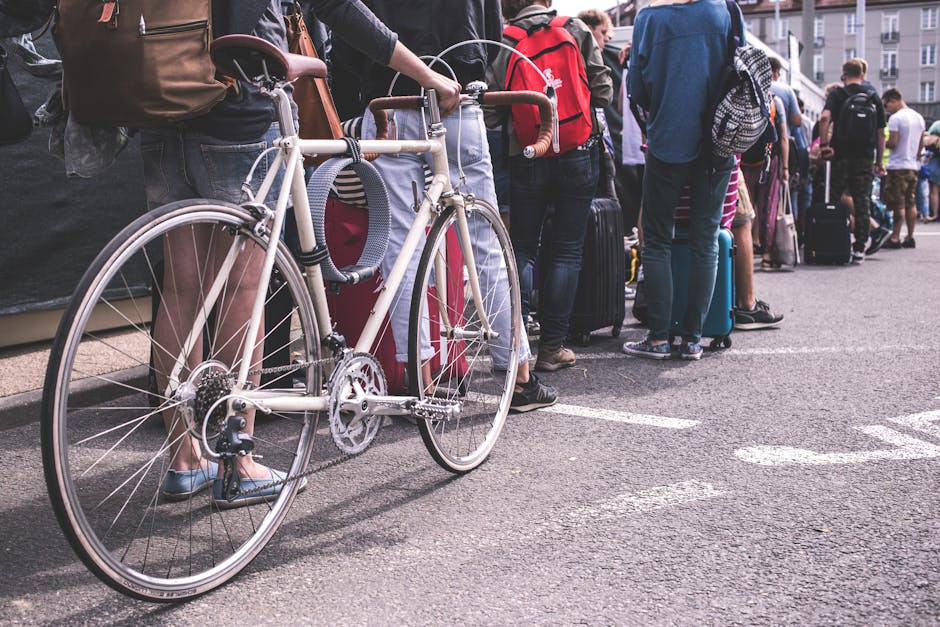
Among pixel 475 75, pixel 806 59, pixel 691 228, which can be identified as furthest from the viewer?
pixel 806 59

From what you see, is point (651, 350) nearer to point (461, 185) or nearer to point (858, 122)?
point (461, 185)

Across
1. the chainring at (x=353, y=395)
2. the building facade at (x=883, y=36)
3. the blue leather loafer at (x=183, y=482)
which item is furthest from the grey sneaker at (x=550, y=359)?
the building facade at (x=883, y=36)

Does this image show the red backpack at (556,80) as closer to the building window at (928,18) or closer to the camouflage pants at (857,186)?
the camouflage pants at (857,186)

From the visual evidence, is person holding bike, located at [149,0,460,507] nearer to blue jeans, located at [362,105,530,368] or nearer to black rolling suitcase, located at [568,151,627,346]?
blue jeans, located at [362,105,530,368]

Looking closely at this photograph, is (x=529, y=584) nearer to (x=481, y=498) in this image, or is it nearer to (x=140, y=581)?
(x=481, y=498)

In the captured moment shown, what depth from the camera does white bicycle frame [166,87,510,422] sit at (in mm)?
2492

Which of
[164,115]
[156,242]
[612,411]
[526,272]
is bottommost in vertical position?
[612,411]

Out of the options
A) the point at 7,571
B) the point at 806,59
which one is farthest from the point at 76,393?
the point at 806,59

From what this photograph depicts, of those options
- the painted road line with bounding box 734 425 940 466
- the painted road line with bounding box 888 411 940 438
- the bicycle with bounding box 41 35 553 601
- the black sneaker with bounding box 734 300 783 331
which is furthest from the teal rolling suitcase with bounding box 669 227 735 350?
the bicycle with bounding box 41 35 553 601

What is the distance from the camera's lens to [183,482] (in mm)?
3082

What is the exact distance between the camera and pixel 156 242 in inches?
98.5

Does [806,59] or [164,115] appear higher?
[806,59]

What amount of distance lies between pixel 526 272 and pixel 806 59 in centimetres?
3208

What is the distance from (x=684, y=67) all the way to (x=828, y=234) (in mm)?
5876
